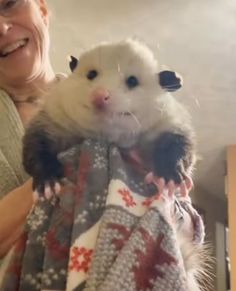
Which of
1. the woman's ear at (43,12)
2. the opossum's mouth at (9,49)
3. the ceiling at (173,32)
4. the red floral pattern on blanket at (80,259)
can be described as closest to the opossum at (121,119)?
the red floral pattern on blanket at (80,259)

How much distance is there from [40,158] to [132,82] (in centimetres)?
15

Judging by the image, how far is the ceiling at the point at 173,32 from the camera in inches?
65.6

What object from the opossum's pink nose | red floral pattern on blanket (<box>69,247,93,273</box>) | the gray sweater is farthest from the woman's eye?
red floral pattern on blanket (<box>69,247,93,273</box>)

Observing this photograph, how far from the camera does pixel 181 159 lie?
0.72m

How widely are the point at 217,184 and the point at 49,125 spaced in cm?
289

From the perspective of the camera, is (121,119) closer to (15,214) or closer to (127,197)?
(127,197)

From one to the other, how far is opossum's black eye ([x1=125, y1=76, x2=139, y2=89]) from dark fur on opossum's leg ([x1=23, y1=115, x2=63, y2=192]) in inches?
4.7

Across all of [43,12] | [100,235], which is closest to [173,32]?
[43,12]

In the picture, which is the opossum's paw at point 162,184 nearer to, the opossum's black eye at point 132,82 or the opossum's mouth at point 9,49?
the opossum's black eye at point 132,82

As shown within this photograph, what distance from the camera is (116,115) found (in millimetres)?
689

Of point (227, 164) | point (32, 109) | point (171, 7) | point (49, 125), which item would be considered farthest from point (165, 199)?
point (227, 164)

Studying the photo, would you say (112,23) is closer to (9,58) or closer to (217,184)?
(9,58)

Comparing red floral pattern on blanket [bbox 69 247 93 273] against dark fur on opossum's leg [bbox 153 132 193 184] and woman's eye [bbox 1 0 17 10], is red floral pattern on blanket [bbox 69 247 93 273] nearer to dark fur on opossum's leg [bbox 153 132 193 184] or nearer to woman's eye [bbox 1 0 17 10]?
dark fur on opossum's leg [bbox 153 132 193 184]

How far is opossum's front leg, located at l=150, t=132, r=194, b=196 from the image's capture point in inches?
27.0
